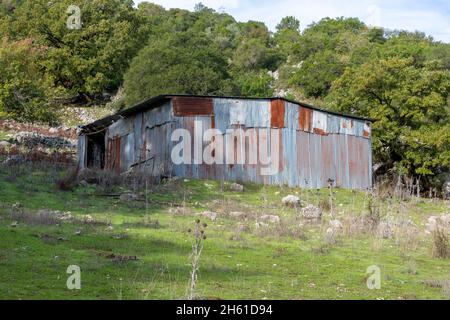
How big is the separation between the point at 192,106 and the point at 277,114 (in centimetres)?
367

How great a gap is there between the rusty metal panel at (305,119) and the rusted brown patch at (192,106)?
403 centimetres

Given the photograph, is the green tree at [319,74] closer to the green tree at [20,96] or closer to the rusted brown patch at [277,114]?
the green tree at [20,96]

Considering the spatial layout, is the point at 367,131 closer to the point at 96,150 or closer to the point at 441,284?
the point at 96,150

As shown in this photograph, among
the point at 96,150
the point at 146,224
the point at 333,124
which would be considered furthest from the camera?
the point at 96,150

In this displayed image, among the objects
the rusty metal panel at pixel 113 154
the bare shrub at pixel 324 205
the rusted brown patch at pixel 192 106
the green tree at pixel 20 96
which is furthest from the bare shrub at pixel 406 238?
the green tree at pixel 20 96

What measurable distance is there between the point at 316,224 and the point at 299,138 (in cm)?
1215

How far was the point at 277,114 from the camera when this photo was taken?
2950 cm

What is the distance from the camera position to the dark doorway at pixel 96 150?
35.8 m

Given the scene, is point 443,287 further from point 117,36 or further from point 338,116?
point 117,36

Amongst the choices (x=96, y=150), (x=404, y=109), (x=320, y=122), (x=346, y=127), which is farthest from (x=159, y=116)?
(x=404, y=109)

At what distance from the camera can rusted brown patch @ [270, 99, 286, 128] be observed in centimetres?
2942

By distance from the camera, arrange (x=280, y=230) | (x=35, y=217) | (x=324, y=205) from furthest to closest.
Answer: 1. (x=324, y=205)
2. (x=280, y=230)
3. (x=35, y=217)

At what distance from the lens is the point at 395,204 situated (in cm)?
2342

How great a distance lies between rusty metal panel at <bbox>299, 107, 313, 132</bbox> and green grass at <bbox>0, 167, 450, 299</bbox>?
10127 millimetres
